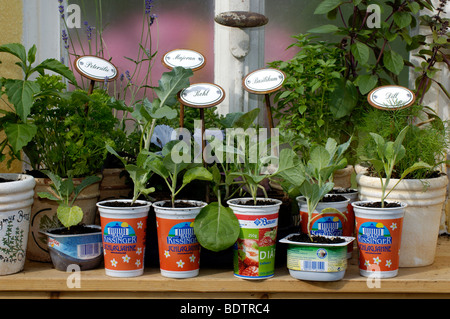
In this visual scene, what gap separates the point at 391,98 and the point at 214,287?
73 centimetres

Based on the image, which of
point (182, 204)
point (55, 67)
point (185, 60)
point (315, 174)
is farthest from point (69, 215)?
point (315, 174)

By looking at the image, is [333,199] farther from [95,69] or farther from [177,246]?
[95,69]

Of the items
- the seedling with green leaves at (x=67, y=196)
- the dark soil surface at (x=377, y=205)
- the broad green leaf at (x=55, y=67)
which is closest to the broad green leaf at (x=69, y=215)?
the seedling with green leaves at (x=67, y=196)

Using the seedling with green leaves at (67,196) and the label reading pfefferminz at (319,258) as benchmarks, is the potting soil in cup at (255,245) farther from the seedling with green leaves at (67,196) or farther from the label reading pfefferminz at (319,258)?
the seedling with green leaves at (67,196)

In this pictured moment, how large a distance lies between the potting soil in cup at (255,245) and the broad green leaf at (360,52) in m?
0.62

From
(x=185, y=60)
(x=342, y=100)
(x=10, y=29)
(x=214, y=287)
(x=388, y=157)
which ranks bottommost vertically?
(x=214, y=287)

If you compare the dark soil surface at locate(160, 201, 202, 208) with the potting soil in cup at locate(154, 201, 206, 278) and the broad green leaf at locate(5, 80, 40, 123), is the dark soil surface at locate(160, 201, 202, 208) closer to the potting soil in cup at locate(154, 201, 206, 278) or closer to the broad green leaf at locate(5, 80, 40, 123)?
the potting soil in cup at locate(154, 201, 206, 278)

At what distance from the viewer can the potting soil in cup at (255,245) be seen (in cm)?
120

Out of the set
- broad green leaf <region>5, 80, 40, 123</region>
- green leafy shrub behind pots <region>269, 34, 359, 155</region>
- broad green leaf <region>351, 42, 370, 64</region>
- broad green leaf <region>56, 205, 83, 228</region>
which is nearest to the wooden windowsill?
broad green leaf <region>56, 205, 83, 228</region>

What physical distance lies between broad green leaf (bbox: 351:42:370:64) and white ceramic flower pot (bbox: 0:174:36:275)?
103 centimetres

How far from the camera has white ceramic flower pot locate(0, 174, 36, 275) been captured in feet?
3.94

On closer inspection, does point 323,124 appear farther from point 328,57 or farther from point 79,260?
point 79,260

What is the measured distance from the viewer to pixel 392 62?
1.57 m

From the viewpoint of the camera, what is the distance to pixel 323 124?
1564 millimetres
